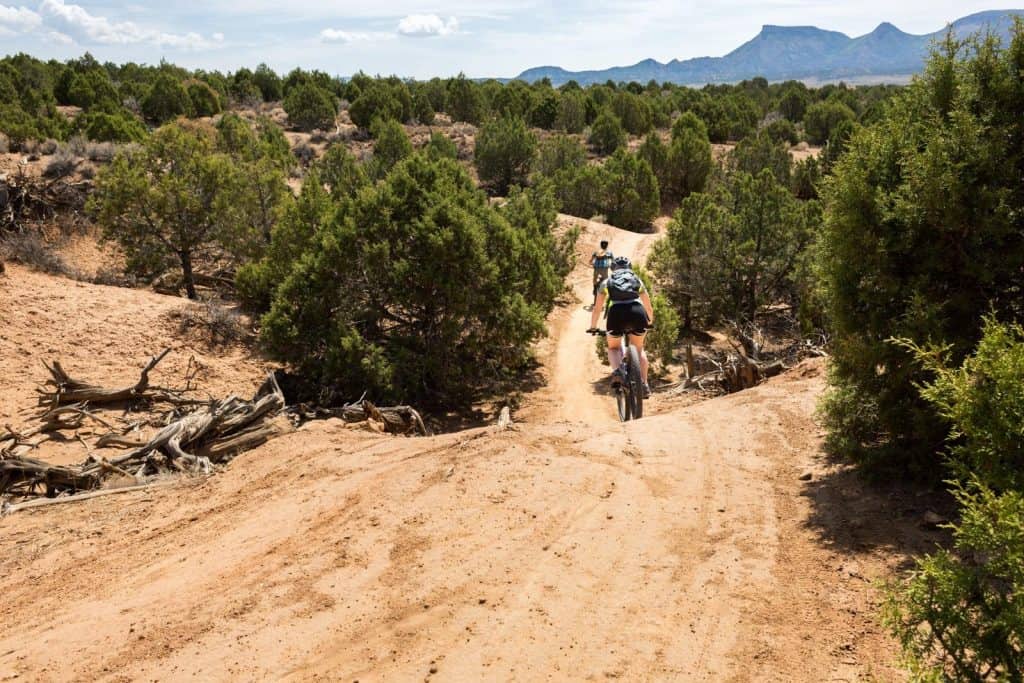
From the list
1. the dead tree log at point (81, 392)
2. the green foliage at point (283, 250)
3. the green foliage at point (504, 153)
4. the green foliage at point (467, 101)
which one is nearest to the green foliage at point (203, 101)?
the green foliage at point (467, 101)

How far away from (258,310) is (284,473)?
40.4ft

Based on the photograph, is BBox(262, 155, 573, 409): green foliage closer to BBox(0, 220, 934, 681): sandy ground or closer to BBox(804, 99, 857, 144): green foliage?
BBox(0, 220, 934, 681): sandy ground

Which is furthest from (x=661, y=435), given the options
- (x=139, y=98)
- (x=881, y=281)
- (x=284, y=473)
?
(x=139, y=98)

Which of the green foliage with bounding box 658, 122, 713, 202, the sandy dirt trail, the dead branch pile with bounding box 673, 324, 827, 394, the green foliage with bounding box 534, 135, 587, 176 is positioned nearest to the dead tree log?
→ the sandy dirt trail

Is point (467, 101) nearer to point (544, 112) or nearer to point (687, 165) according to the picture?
point (544, 112)

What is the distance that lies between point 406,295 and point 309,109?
51.7 metres

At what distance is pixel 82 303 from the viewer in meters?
16.2

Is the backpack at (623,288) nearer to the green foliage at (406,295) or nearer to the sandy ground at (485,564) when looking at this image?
the sandy ground at (485,564)

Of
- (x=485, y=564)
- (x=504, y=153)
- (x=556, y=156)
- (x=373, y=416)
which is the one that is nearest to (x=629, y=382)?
(x=373, y=416)

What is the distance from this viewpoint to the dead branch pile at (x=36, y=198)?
23719mm

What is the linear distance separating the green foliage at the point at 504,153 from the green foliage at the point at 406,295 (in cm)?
3176

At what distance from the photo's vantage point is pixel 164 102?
174 feet

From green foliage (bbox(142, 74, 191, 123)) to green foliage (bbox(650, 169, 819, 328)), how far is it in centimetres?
4429

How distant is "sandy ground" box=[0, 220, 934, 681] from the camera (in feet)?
14.2
